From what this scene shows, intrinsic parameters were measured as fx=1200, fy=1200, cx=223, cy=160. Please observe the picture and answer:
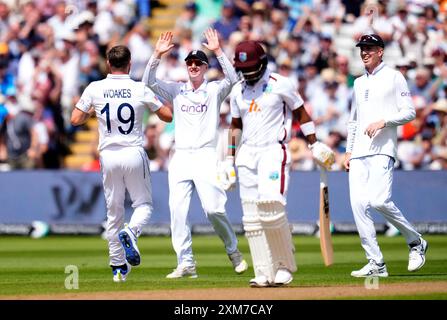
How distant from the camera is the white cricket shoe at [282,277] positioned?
11.4 meters

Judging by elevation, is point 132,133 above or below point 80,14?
below

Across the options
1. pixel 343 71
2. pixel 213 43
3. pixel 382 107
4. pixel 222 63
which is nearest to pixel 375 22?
pixel 343 71

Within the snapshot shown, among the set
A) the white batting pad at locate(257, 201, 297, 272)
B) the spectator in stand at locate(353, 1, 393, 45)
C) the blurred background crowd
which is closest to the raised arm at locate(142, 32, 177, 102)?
the white batting pad at locate(257, 201, 297, 272)

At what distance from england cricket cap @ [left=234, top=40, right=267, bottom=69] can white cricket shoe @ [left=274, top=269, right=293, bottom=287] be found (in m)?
1.98

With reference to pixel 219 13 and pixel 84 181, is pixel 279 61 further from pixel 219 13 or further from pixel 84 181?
pixel 84 181

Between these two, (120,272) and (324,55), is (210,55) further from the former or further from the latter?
(120,272)

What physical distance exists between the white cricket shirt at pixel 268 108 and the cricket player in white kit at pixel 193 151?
1270 mm

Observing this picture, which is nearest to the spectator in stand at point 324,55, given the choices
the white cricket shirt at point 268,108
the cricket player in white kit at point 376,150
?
the cricket player in white kit at point 376,150

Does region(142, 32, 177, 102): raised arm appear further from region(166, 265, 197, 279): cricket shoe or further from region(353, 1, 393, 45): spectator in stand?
region(353, 1, 393, 45): spectator in stand

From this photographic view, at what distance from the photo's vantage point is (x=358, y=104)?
12.9 m

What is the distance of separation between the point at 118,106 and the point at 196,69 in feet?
Result: 3.34

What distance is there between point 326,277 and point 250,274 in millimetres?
1142

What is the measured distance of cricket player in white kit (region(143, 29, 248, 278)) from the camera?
12781mm
